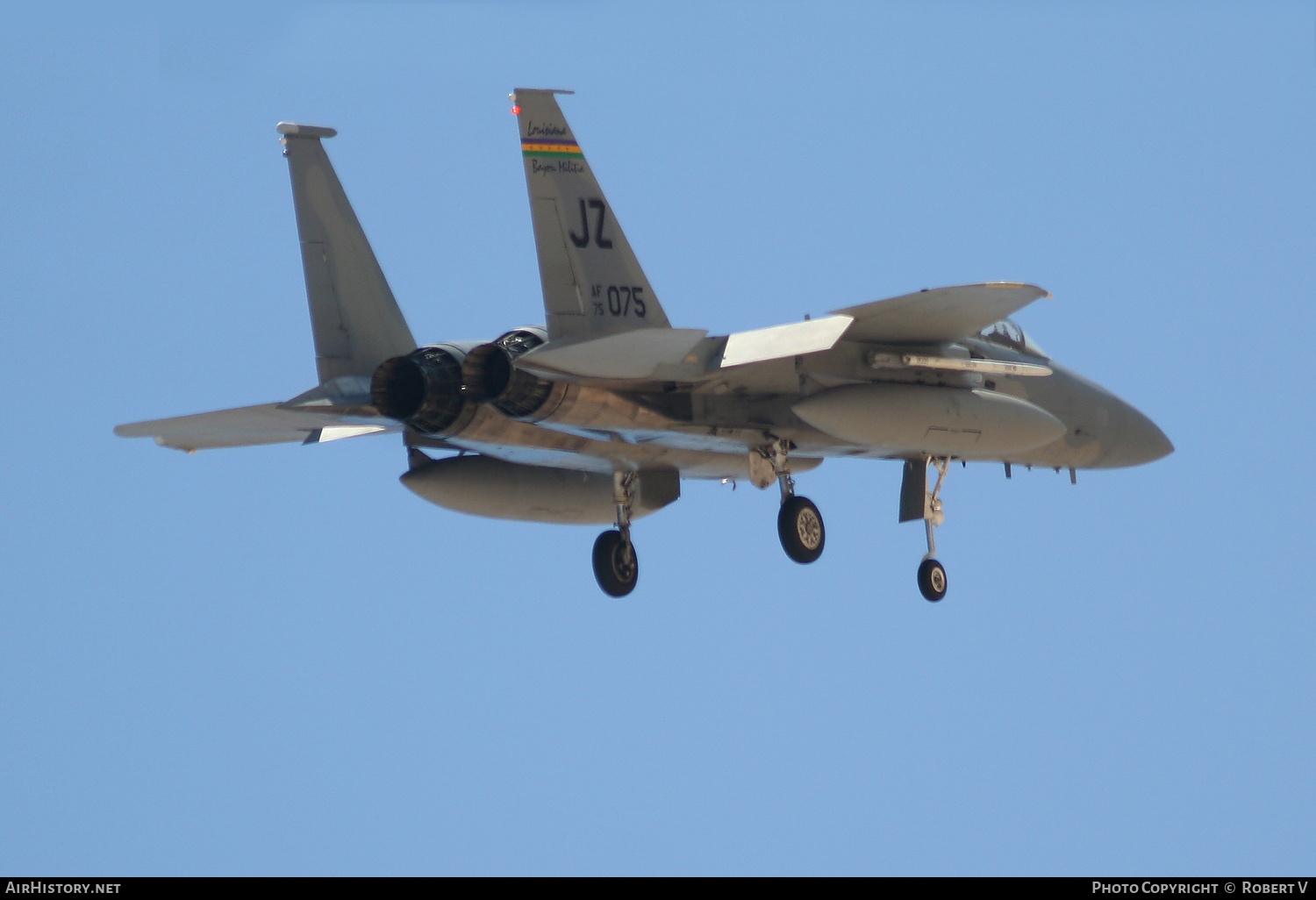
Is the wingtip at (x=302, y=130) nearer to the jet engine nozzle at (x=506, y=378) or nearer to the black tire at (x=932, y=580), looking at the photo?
the jet engine nozzle at (x=506, y=378)

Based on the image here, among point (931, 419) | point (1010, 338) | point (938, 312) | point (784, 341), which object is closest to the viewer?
point (784, 341)

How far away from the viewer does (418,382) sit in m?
17.2

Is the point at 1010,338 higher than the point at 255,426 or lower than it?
higher

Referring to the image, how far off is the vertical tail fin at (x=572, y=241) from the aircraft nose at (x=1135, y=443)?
21.9 feet

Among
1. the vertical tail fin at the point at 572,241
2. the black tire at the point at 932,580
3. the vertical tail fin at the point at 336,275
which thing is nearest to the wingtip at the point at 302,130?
the vertical tail fin at the point at 336,275

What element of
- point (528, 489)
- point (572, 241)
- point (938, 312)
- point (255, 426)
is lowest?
point (528, 489)

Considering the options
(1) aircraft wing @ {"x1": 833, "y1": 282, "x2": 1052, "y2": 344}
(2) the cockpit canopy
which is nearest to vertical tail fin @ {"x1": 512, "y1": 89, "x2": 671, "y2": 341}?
(1) aircraft wing @ {"x1": 833, "y1": 282, "x2": 1052, "y2": 344}

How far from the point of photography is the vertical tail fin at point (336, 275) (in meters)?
18.5

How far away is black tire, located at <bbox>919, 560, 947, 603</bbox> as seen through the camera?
810 inches

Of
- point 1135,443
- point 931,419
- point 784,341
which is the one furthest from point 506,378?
point 1135,443

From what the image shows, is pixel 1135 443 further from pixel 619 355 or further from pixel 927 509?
pixel 619 355

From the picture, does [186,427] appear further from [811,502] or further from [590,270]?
[811,502]

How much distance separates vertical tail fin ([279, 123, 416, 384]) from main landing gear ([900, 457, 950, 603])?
548 cm

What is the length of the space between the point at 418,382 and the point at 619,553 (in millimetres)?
3727
